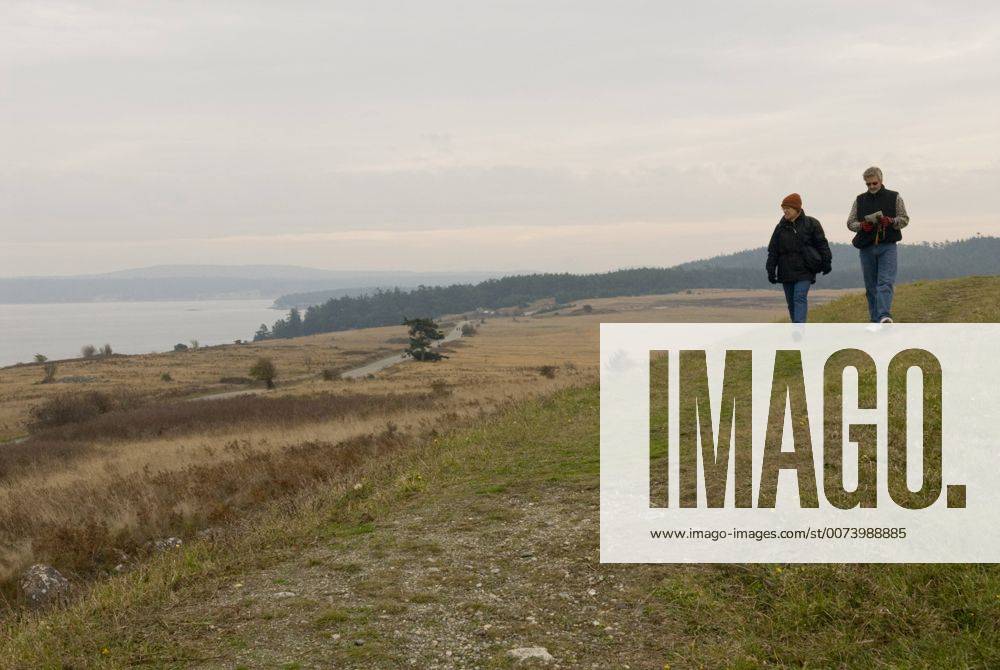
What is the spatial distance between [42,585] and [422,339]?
82892mm

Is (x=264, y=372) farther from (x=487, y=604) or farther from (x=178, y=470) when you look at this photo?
(x=487, y=604)

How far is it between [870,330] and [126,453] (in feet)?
73.8

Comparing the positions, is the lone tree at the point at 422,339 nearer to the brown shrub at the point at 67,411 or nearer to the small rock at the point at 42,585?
the brown shrub at the point at 67,411

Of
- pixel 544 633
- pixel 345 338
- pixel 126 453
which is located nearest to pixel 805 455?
pixel 544 633

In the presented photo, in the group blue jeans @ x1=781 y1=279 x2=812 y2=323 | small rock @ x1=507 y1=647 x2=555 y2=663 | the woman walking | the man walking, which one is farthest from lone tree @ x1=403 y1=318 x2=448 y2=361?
small rock @ x1=507 y1=647 x2=555 y2=663

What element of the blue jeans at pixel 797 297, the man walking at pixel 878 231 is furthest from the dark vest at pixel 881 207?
the blue jeans at pixel 797 297

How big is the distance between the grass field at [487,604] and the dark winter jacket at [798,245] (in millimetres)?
5827

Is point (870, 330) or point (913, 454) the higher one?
point (870, 330)

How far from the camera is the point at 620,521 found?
7359 millimetres

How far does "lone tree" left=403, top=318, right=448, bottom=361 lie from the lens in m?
89.4

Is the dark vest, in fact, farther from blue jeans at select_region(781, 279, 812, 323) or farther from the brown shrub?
the brown shrub

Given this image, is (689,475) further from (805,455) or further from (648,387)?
(648,387)

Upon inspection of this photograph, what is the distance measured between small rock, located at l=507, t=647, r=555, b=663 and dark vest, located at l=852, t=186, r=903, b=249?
10265 mm

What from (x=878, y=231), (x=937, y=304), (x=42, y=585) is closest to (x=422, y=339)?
(x=937, y=304)
